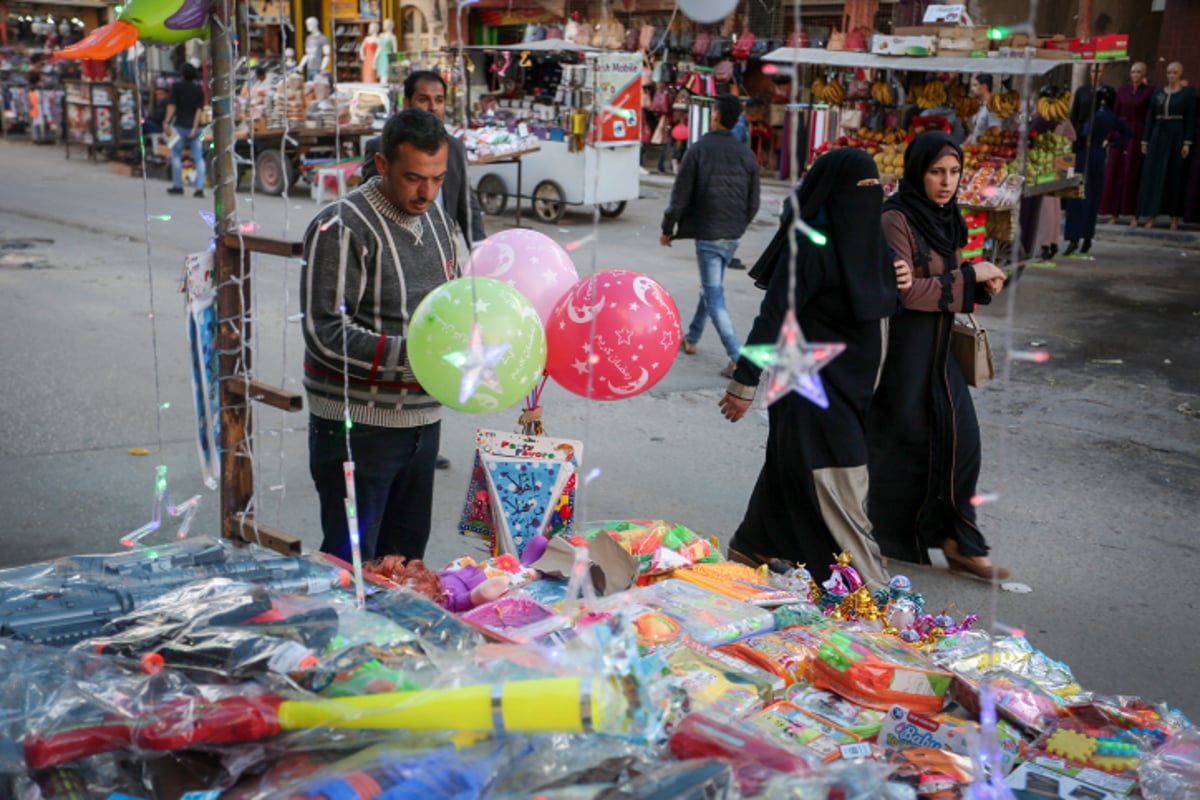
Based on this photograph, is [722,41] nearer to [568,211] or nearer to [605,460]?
[568,211]

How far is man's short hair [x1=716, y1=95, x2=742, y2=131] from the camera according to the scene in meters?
7.11

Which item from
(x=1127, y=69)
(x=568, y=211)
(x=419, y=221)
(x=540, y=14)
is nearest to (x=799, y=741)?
(x=419, y=221)

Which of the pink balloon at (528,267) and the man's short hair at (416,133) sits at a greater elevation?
the man's short hair at (416,133)

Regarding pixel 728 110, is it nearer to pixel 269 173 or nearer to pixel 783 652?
pixel 783 652

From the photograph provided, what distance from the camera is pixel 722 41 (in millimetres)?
16453

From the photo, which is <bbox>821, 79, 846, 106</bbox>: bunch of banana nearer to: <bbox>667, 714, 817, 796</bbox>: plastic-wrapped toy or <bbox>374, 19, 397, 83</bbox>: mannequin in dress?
<bbox>374, 19, 397, 83</bbox>: mannequin in dress

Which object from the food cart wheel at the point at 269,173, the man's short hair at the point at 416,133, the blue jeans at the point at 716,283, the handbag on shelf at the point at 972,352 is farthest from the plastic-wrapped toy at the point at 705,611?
the food cart wheel at the point at 269,173

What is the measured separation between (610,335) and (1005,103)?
871 cm

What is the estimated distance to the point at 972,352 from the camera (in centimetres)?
433

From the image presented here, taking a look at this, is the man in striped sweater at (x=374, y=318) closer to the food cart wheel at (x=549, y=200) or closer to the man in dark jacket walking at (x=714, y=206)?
the man in dark jacket walking at (x=714, y=206)

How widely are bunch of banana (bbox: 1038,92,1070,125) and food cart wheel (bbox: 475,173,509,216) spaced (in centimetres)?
595

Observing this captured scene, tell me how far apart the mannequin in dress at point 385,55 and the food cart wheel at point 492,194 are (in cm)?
650

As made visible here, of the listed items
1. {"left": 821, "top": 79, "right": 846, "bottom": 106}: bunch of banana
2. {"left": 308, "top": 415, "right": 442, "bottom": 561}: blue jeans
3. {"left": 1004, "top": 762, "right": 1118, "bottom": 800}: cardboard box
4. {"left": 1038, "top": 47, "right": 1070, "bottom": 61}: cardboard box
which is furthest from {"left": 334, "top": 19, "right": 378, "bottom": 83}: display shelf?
{"left": 1004, "top": 762, "right": 1118, "bottom": 800}: cardboard box

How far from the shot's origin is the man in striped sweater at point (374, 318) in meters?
2.89
